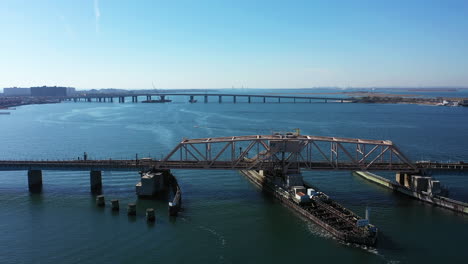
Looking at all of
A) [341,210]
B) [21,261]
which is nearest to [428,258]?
[341,210]

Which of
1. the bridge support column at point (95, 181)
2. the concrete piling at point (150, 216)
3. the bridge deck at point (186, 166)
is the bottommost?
the concrete piling at point (150, 216)

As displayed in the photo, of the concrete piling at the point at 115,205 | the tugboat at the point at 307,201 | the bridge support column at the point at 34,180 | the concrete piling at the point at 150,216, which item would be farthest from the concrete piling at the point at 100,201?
the tugboat at the point at 307,201

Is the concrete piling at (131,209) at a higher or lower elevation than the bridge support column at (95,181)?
Answer: lower

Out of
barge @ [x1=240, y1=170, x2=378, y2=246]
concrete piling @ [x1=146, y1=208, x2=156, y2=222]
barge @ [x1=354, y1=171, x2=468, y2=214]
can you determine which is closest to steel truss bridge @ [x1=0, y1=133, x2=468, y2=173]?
barge @ [x1=354, y1=171, x2=468, y2=214]

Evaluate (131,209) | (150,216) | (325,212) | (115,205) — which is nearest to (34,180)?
(115,205)

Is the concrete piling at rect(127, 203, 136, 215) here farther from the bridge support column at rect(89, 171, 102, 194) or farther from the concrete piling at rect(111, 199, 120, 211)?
the bridge support column at rect(89, 171, 102, 194)

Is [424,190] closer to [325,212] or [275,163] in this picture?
[325,212]

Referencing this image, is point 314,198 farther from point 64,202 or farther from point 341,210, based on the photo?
point 64,202

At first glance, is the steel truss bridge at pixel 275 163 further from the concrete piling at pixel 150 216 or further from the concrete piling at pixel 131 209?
the concrete piling at pixel 150 216
